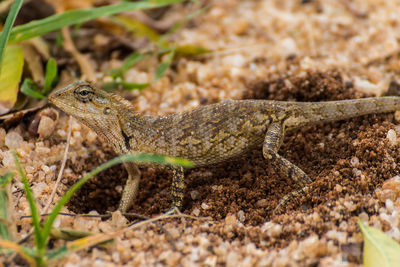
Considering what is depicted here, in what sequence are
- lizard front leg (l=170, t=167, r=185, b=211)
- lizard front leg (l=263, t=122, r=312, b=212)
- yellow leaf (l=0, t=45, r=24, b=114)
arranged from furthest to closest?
yellow leaf (l=0, t=45, r=24, b=114) → lizard front leg (l=170, t=167, r=185, b=211) → lizard front leg (l=263, t=122, r=312, b=212)

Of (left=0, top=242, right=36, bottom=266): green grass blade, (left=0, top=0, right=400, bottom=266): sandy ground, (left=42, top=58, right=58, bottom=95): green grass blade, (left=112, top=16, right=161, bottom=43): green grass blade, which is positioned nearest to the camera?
(left=0, top=242, right=36, bottom=266): green grass blade

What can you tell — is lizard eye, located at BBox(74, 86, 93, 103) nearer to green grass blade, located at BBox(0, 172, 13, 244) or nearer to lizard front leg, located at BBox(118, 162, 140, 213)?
lizard front leg, located at BBox(118, 162, 140, 213)

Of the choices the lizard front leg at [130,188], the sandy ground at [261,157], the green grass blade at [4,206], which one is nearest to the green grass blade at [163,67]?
the sandy ground at [261,157]

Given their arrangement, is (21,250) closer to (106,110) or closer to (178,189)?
(178,189)

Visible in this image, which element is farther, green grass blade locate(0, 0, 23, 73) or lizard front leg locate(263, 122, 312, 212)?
lizard front leg locate(263, 122, 312, 212)

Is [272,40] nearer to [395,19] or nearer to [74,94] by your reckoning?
[395,19]

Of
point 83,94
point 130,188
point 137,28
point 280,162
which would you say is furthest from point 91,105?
point 137,28

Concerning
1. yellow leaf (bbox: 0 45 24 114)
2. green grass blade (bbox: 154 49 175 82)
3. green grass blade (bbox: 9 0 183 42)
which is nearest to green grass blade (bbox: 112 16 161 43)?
green grass blade (bbox: 154 49 175 82)
